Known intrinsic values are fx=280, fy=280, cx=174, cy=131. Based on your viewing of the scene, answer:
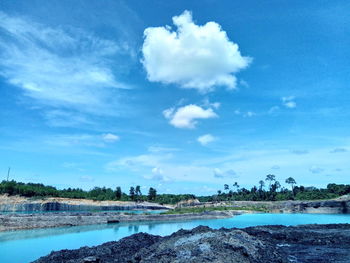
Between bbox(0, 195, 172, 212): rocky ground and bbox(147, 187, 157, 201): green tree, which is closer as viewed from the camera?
bbox(0, 195, 172, 212): rocky ground

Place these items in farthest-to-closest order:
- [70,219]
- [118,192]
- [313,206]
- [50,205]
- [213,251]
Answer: [118,192]
[313,206]
[50,205]
[70,219]
[213,251]

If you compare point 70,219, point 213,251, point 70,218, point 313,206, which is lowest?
point 70,219

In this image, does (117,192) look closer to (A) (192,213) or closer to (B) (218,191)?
(B) (218,191)

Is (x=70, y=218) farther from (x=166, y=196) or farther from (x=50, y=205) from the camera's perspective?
(x=166, y=196)

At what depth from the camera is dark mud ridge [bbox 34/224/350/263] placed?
46.6 ft

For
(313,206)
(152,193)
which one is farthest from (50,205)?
(313,206)

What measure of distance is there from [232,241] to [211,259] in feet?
10.6

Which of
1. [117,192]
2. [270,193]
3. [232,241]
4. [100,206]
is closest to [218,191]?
[270,193]

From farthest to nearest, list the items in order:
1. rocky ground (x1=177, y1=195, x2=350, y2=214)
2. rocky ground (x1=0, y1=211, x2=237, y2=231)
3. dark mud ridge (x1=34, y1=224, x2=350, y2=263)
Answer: rocky ground (x1=177, y1=195, x2=350, y2=214) < rocky ground (x1=0, y1=211, x2=237, y2=231) < dark mud ridge (x1=34, y1=224, x2=350, y2=263)

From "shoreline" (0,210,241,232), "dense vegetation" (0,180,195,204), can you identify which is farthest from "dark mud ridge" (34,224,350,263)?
"dense vegetation" (0,180,195,204)

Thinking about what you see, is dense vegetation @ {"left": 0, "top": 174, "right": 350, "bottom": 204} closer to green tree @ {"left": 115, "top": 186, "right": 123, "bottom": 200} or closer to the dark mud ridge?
green tree @ {"left": 115, "top": 186, "right": 123, "bottom": 200}

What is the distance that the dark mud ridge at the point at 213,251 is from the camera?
14.2m

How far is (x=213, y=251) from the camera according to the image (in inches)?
560

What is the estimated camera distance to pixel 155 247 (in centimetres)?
1744
